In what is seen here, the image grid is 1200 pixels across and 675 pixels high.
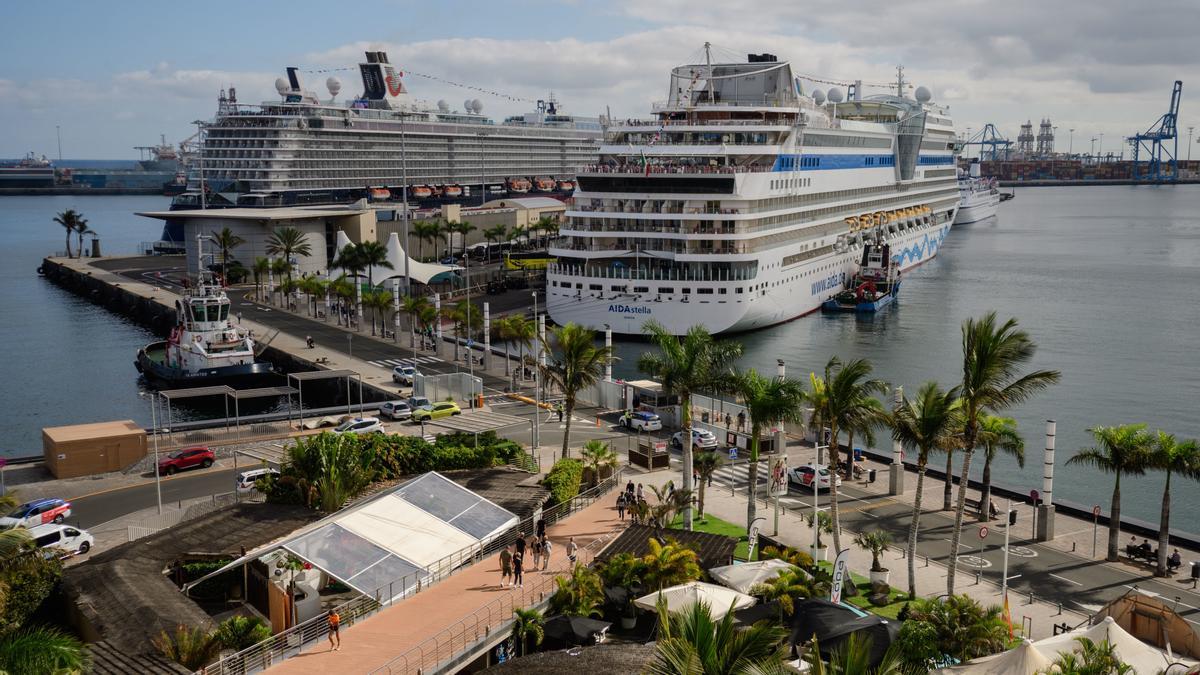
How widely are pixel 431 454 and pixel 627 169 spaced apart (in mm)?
37266

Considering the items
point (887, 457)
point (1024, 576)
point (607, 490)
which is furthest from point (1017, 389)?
point (887, 457)

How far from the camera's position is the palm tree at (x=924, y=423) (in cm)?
2411

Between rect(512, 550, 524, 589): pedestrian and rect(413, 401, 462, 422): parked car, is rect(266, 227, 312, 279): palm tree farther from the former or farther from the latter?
rect(512, 550, 524, 589): pedestrian

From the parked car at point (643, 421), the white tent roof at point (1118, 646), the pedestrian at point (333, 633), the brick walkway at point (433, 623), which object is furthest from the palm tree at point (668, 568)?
the parked car at point (643, 421)

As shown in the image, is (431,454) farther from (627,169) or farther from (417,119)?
(417,119)

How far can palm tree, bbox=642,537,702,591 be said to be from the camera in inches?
895

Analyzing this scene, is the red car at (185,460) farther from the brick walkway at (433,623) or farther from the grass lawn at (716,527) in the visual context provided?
the grass lawn at (716,527)

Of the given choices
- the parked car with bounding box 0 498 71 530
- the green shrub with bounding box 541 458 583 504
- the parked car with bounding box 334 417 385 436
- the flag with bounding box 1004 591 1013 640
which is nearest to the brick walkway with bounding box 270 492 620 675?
the green shrub with bounding box 541 458 583 504

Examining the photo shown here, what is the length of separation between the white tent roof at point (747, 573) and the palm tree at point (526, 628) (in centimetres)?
445

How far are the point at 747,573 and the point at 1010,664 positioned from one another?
22.8ft

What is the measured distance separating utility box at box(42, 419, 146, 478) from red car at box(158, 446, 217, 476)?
1.17m

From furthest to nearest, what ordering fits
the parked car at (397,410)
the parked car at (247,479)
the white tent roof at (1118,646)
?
1. the parked car at (397,410)
2. the parked car at (247,479)
3. the white tent roof at (1118,646)

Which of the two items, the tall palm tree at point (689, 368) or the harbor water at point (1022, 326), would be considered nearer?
the tall palm tree at point (689, 368)

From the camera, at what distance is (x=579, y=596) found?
2206 centimetres
